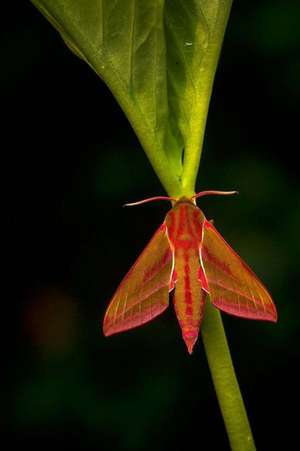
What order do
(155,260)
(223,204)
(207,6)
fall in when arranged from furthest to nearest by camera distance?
(223,204) < (155,260) < (207,6)

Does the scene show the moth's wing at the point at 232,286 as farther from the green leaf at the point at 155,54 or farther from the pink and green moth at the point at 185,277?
the green leaf at the point at 155,54

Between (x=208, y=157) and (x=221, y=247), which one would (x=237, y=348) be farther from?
(x=221, y=247)

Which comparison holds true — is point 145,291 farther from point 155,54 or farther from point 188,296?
point 155,54

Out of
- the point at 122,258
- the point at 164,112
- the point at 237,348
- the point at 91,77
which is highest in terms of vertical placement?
the point at 91,77

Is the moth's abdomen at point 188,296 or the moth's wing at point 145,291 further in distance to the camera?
the moth's wing at point 145,291

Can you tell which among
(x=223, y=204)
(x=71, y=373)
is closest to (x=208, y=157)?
(x=223, y=204)

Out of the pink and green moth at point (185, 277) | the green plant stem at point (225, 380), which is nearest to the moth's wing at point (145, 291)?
the pink and green moth at point (185, 277)

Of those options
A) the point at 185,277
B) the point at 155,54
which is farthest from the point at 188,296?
the point at 155,54
